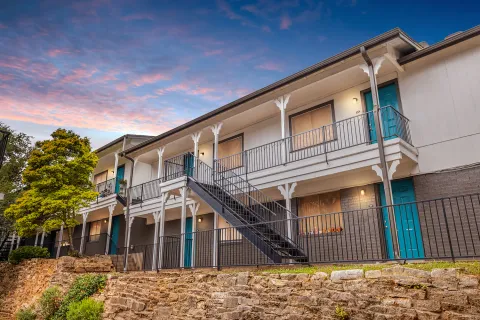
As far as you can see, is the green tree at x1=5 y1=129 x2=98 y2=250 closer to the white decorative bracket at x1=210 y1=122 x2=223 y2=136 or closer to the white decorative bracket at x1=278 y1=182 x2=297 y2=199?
the white decorative bracket at x1=210 y1=122 x2=223 y2=136

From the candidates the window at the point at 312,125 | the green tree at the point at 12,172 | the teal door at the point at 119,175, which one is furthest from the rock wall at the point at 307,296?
the green tree at the point at 12,172

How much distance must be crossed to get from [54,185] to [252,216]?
11269 millimetres

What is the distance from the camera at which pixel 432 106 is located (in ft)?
33.3

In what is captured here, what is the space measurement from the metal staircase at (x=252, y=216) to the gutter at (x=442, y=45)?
623 cm

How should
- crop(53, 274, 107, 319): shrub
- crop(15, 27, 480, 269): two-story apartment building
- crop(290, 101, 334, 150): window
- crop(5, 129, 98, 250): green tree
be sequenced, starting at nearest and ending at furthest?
1. crop(15, 27, 480, 269): two-story apartment building
2. crop(53, 274, 107, 319): shrub
3. crop(290, 101, 334, 150): window
4. crop(5, 129, 98, 250): green tree

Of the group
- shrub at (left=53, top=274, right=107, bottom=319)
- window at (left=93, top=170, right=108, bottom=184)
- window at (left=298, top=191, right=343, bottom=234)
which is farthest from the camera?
window at (left=93, top=170, right=108, bottom=184)

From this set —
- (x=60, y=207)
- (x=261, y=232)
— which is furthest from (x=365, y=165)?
(x=60, y=207)

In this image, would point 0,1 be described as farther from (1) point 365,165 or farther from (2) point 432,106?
(2) point 432,106

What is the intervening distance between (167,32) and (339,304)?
541 inches

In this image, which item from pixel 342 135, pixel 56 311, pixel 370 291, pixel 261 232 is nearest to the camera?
pixel 370 291

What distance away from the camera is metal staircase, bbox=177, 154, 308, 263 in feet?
31.0

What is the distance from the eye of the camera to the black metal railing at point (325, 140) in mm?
10518

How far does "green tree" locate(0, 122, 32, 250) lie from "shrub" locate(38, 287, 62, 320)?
10763mm

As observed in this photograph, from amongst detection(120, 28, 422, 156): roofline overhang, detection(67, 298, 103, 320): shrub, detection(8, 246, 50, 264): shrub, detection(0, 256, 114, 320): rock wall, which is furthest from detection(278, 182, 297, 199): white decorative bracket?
detection(8, 246, 50, 264): shrub
